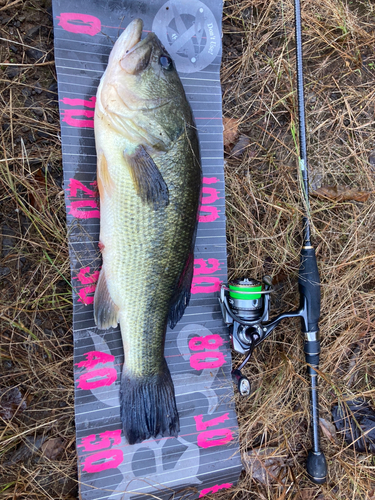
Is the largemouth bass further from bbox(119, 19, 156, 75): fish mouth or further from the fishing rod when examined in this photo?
the fishing rod

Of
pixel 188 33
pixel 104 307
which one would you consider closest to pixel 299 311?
pixel 104 307

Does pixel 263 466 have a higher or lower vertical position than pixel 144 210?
lower

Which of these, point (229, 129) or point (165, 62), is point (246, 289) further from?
point (165, 62)

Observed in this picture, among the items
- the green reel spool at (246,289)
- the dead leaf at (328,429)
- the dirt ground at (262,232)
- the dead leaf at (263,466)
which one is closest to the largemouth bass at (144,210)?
the green reel spool at (246,289)

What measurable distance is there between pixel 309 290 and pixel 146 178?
1.20 m

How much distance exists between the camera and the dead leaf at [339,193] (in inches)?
91.4

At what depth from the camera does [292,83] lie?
2256 millimetres

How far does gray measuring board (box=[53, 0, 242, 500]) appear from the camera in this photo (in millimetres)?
1865

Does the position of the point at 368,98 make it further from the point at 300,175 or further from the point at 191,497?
the point at 191,497

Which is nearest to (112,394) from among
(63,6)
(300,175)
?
(300,175)

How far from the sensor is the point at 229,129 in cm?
220

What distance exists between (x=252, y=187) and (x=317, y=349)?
112 centimetres

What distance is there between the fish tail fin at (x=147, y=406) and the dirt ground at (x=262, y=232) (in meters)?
0.36

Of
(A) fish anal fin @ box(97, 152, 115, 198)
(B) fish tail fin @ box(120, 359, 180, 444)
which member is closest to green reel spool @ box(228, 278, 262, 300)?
(B) fish tail fin @ box(120, 359, 180, 444)
